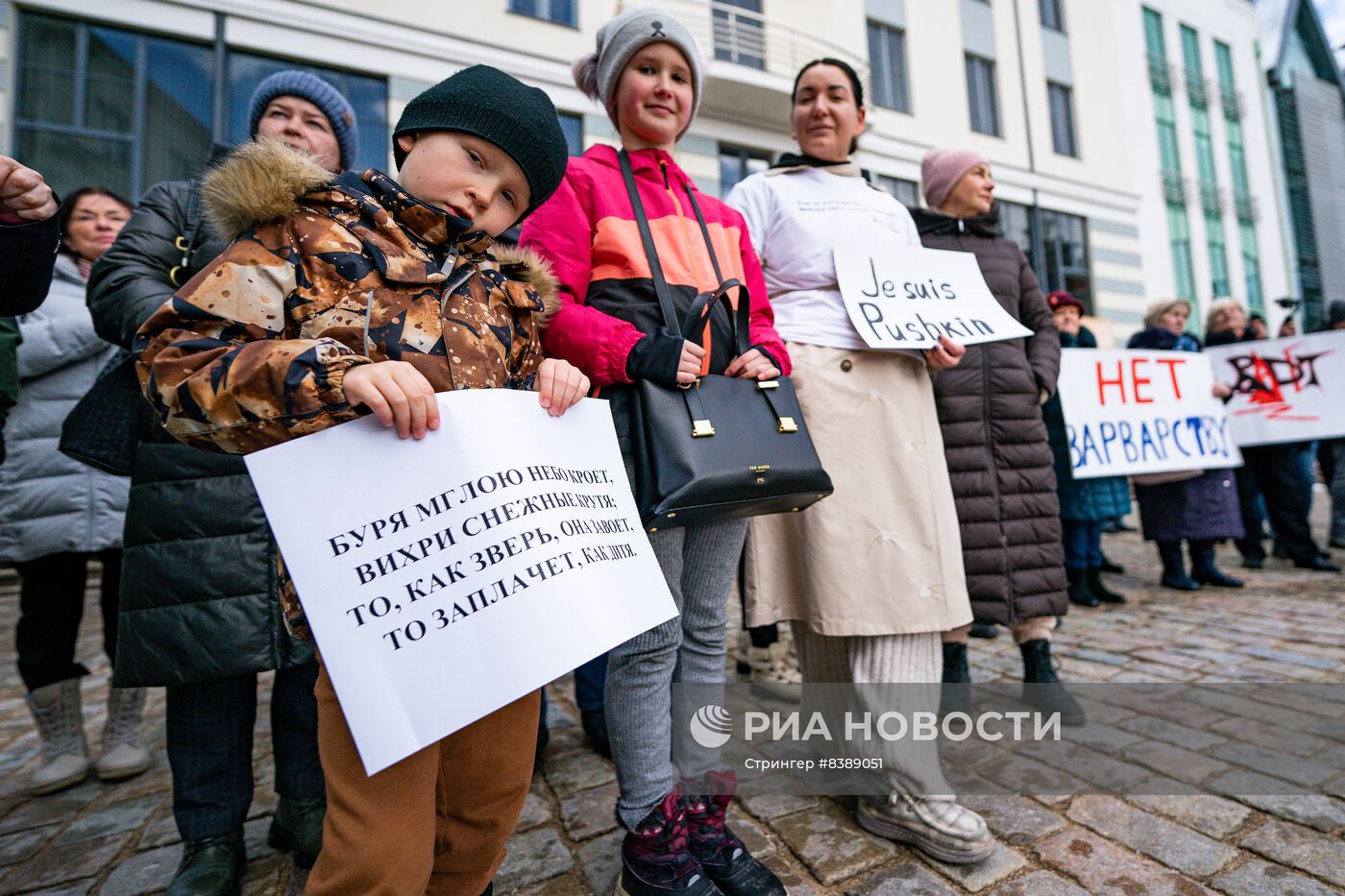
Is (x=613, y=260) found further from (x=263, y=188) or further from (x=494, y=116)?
(x=263, y=188)

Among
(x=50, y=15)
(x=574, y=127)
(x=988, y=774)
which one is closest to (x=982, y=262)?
(x=988, y=774)

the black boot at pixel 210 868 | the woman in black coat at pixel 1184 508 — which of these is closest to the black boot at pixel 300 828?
the black boot at pixel 210 868

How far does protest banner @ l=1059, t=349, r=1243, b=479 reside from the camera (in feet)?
12.7

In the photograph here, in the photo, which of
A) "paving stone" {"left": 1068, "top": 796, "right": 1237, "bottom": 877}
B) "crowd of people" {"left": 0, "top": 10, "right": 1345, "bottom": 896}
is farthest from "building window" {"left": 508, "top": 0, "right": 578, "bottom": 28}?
"paving stone" {"left": 1068, "top": 796, "right": 1237, "bottom": 877}

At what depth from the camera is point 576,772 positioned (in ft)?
7.13

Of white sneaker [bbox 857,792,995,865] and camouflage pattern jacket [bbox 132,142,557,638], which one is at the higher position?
camouflage pattern jacket [bbox 132,142,557,638]

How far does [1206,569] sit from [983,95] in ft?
39.0

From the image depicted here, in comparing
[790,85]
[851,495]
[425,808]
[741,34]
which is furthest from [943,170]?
[741,34]

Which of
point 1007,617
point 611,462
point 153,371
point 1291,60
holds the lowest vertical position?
point 1007,617

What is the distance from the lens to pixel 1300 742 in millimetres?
2211

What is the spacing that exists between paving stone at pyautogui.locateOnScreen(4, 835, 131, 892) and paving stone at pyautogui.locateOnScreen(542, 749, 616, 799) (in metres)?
1.14

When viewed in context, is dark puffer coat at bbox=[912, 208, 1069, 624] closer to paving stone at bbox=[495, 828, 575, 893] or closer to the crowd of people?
the crowd of people

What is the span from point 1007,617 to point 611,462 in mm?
1617

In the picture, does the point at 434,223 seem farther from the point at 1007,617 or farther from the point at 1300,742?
the point at 1300,742
